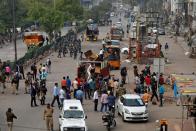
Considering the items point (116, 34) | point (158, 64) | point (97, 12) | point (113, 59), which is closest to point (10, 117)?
point (158, 64)

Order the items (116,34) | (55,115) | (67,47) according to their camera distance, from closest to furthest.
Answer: (55,115), (67,47), (116,34)

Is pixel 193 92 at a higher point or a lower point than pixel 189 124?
higher

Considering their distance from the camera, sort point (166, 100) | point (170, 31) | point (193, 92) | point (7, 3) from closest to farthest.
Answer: point (193, 92) < point (166, 100) < point (7, 3) < point (170, 31)

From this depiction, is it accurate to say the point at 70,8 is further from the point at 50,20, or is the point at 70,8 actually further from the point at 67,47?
the point at 67,47

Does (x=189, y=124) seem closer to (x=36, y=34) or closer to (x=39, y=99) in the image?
(x=39, y=99)

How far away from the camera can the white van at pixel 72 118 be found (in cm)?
2872

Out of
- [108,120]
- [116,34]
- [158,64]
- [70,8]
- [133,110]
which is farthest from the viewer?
[70,8]

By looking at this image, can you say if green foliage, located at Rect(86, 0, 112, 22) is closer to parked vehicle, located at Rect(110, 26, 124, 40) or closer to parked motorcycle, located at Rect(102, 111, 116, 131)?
parked vehicle, located at Rect(110, 26, 124, 40)

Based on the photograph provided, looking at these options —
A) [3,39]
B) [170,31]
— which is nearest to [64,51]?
[3,39]

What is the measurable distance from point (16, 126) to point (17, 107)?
5.18m

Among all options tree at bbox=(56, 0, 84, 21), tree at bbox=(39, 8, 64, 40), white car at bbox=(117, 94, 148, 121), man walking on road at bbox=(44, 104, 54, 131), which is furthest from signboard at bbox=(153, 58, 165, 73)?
tree at bbox=(56, 0, 84, 21)

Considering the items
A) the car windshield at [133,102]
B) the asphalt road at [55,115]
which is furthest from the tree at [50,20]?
the car windshield at [133,102]

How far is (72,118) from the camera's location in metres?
29.5

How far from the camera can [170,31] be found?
11062cm
